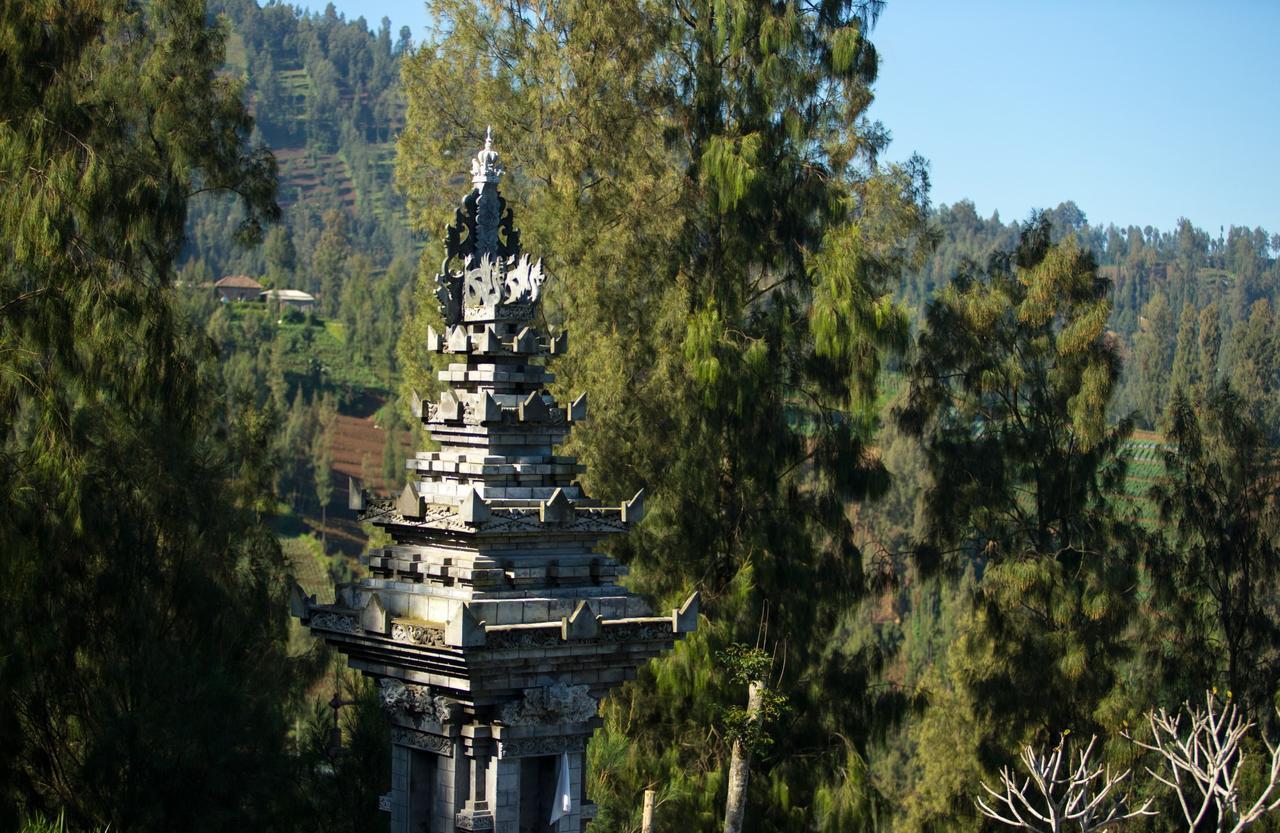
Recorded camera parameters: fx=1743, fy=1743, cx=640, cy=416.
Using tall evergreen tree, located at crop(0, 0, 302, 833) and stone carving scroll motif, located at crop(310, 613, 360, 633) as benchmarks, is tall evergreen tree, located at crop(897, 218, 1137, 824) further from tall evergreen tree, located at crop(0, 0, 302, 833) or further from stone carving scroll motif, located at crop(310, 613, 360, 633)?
stone carving scroll motif, located at crop(310, 613, 360, 633)

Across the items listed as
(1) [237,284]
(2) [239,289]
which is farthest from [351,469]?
(2) [239,289]

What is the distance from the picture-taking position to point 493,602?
49.2ft

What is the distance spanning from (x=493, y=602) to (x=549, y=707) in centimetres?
115

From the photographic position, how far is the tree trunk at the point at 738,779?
2509 cm

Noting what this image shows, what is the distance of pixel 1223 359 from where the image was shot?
14775 cm

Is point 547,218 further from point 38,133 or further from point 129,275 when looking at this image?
point 38,133

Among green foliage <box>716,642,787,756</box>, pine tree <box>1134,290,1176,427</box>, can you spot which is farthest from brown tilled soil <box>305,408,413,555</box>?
green foliage <box>716,642,787,756</box>

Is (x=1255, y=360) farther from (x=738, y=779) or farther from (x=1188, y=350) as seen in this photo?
(x=738, y=779)

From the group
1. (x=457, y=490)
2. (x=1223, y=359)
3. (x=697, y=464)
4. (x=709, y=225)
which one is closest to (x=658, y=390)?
(x=697, y=464)

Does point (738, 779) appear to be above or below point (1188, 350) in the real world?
below

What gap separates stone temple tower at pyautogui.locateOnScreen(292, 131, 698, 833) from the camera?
599 inches

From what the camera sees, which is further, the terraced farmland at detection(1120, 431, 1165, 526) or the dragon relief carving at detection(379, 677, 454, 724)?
the terraced farmland at detection(1120, 431, 1165, 526)

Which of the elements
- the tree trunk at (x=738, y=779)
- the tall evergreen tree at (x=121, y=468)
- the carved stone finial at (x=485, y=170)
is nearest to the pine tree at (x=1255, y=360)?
the tree trunk at (x=738, y=779)

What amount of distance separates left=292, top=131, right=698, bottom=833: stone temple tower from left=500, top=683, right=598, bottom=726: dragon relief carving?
0.04 ft
